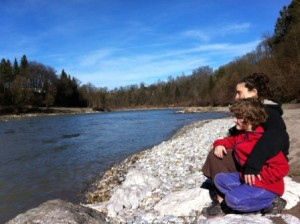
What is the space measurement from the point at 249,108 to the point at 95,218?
2.83 meters

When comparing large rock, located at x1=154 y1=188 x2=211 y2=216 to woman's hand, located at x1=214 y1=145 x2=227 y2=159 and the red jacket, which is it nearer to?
woman's hand, located at x1=214 y1=145 x2=227 y2=159

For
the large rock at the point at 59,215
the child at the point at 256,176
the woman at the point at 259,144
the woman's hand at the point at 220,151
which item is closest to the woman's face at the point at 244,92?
the woman at the point at 259,144

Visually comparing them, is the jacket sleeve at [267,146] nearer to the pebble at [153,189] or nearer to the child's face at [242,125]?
the child's face at [242,125]

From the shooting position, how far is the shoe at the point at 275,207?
458cm

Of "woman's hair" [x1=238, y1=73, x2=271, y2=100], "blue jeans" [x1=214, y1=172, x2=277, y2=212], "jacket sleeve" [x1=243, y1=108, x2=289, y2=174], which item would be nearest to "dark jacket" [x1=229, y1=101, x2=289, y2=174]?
"jacket sleeve" [x1=243, y1=108, x2=289, y2=174]

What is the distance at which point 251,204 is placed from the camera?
4516mm

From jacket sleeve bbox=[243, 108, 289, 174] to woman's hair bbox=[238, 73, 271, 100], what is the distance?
1.84ft

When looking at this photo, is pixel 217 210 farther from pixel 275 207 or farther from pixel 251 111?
pixel 251 111

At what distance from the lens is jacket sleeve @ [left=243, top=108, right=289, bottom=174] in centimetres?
423

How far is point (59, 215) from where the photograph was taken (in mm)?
4910

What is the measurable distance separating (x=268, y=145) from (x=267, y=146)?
21 mm

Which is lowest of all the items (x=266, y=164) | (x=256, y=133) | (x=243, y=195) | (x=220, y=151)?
(x=243, y=195)

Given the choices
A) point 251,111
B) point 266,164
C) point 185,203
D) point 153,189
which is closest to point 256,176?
point 266,164

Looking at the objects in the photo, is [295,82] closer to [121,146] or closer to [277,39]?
[277,39]
